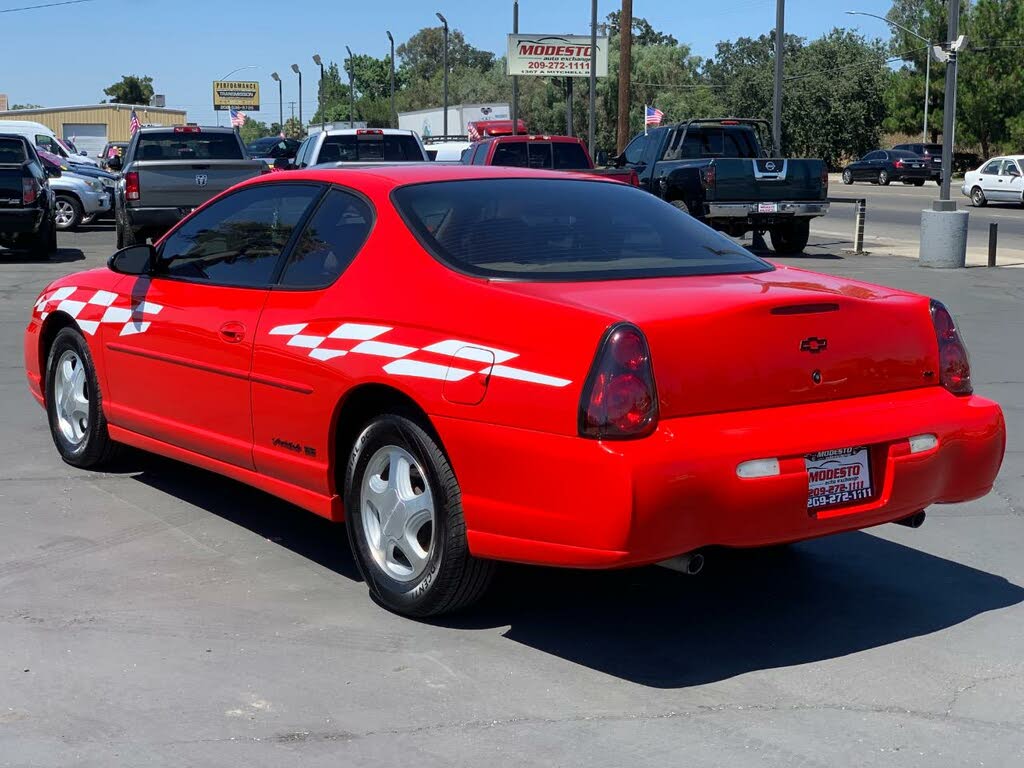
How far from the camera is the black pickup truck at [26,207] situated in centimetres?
1888

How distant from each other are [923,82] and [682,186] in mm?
58748

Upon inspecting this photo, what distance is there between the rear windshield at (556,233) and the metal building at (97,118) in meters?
97.6

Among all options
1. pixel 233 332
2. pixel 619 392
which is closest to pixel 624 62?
pixel 233 332

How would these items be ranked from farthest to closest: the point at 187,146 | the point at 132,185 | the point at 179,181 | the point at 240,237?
the point at 187,146
the point at 179,181
the point at 132,185
the point at 240,237

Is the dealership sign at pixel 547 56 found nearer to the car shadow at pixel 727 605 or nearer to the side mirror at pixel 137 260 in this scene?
the side mirror at pixel 137 260

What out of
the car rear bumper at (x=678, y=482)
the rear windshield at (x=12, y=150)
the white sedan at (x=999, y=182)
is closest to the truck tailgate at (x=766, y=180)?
the rear windshield at (x=12, y=150)

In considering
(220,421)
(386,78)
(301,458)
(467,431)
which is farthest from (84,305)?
(386,78)

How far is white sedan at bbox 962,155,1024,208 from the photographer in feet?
127

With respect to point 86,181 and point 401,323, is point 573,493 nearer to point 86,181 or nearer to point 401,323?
point 401,323

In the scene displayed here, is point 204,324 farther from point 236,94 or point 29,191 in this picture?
→ point 236,94

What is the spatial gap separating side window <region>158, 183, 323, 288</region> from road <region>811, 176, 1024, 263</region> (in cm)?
1773

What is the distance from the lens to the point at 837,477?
14.5 ft

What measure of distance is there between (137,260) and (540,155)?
17.1 m

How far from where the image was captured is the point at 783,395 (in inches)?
172
